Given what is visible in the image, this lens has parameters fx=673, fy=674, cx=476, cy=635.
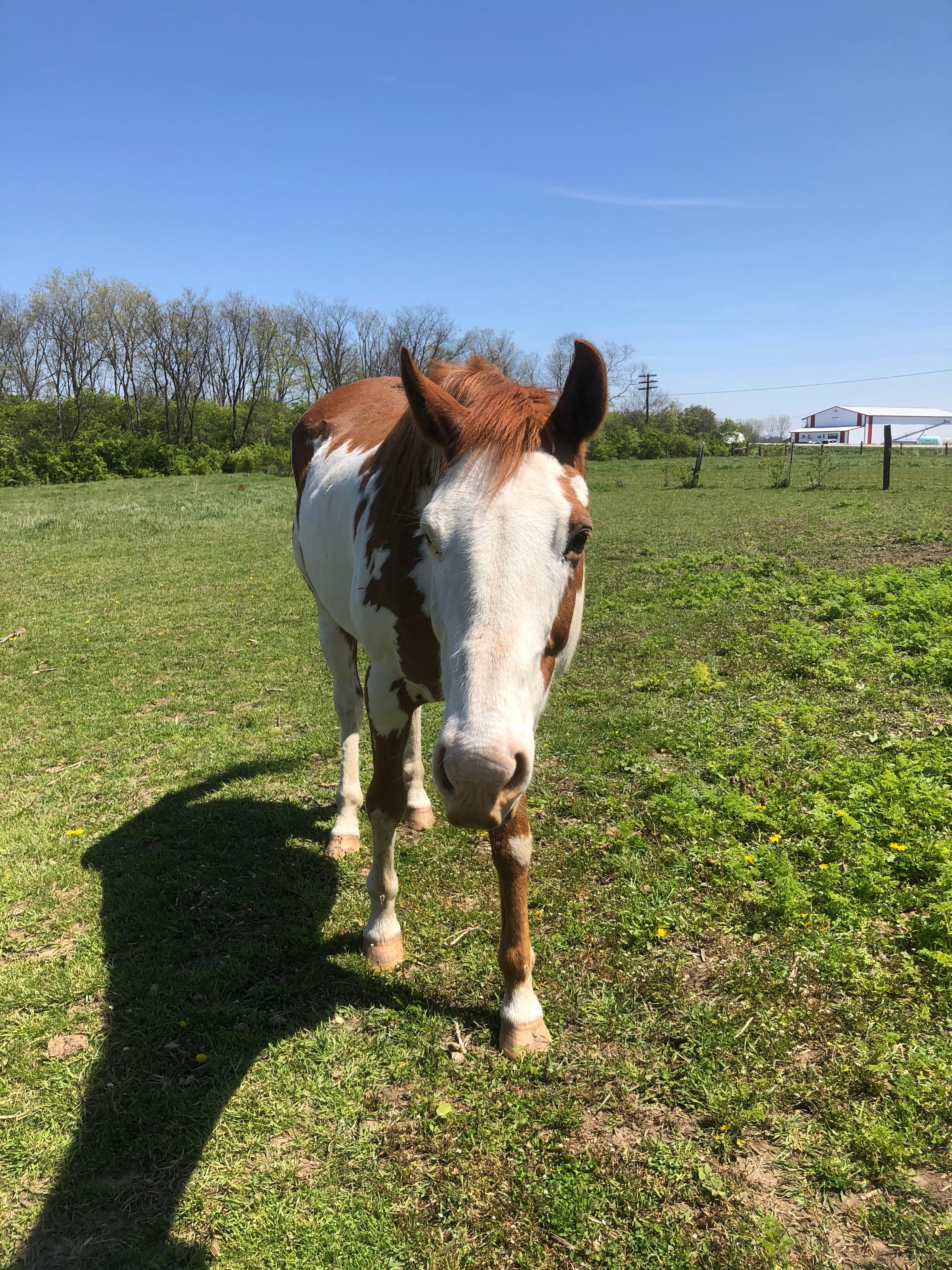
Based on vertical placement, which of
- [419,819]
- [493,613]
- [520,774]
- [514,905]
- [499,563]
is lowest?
[419,819]

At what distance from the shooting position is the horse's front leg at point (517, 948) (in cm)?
268

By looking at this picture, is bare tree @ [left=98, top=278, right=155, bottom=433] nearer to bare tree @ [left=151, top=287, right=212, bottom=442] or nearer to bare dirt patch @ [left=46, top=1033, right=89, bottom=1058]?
bare tree @ [left=151, top=287, right=212, bottom=442]

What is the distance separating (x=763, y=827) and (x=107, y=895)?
3681 millimetres

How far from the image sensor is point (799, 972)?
289cm

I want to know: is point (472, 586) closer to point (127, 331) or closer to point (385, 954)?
point (385, 954)

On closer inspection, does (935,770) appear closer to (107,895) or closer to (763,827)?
(763,827)

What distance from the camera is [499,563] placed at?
1803 millimetres

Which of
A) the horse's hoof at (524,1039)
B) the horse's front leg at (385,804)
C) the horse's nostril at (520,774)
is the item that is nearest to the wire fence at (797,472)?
the horse's front leg at (385,804)

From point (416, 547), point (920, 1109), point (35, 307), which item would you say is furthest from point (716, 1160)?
point (35, 307)

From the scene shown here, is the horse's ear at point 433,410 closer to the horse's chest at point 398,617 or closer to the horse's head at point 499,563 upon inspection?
the horse's head at point 499,563

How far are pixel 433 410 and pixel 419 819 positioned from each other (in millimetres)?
2900

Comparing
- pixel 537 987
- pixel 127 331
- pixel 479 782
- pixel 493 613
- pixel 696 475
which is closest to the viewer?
pixel 479 782

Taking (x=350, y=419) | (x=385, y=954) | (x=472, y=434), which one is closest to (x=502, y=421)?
(x=472, y=434)

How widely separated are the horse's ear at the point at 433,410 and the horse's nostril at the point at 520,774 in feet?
3.20
